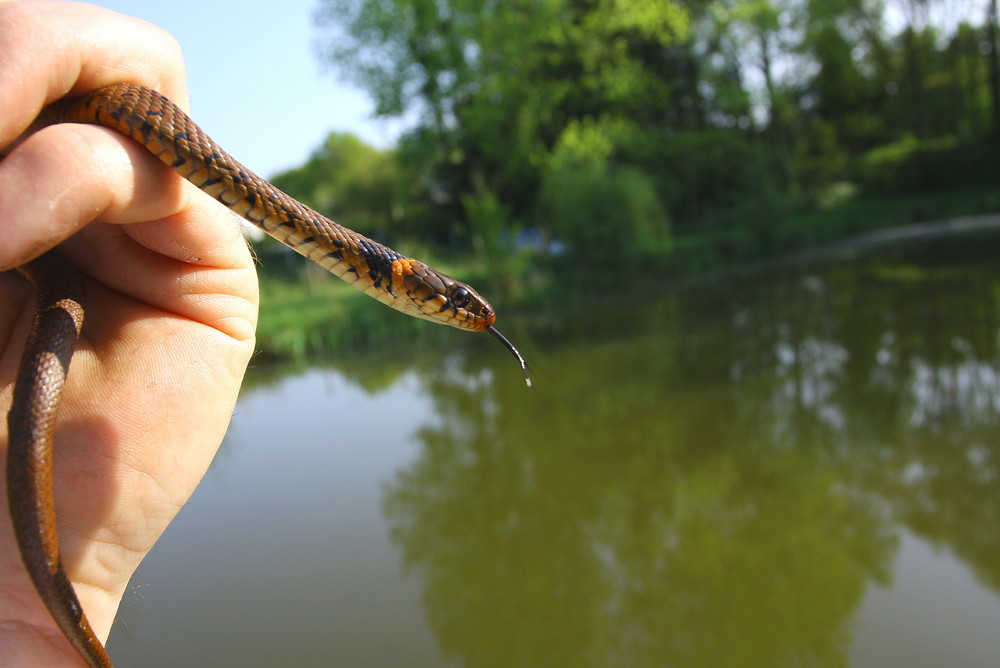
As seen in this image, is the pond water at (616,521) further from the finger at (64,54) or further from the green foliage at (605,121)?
the green foliage at (605,121)

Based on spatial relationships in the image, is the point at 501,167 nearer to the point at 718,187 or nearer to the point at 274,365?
the point at 718,187

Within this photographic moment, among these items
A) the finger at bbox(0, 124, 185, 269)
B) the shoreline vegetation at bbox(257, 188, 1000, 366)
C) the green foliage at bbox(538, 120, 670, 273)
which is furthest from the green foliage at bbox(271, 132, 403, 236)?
the finger at bbox(0, 124, 185, 269)

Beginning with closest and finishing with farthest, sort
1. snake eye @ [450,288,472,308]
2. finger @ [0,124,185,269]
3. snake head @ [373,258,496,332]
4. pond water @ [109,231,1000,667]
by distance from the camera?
finger @ [0,124,185,269]
snake head @ [373,258,496,332]
snake eye @ [450,288,472,308]
pond water @ [109,231,1000,667]

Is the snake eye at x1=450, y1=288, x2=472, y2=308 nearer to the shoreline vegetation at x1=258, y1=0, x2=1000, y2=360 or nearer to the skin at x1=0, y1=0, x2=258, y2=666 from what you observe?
the skin at x1=0, y1=0, x2=258, y2=666

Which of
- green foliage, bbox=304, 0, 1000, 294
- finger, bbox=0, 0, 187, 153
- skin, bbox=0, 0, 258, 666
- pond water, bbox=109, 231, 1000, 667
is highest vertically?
green foliage, bbox=304, 0, 1000, 294

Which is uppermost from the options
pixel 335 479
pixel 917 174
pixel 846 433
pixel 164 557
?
pixel 917 174

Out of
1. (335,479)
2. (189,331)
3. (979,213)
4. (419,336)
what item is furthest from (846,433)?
(979,213)

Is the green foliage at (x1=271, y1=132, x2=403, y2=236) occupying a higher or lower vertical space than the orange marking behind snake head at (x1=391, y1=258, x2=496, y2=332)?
higher
